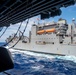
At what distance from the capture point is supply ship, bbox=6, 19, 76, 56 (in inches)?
1412

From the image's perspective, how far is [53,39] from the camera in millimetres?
40562

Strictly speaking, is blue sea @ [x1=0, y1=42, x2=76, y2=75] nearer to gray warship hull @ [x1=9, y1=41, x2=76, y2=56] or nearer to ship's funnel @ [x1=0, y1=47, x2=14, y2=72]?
gray warship hull @ [x1=9, y1=41, x2=76, y2=56]

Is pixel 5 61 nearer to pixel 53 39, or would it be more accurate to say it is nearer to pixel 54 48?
pixel 54 48

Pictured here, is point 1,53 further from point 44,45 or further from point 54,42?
point 44,45

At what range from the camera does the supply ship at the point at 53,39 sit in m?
35.9

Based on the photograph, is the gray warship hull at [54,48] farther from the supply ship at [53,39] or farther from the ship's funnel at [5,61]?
the ship's funnel at [5,61]

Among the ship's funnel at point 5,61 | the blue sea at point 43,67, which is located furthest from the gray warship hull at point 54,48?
the ship's funnel at point 5,61

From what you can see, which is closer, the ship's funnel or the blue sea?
the ship's funnel

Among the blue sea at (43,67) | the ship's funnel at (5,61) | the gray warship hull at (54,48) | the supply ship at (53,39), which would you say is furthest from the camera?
the supply ship at (53,39)

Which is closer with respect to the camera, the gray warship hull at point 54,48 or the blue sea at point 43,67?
the blue sea at point 43,67

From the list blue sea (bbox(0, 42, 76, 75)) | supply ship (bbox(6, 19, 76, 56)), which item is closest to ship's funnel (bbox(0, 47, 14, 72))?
blue sea (bbox(0, 42, 76, 75))

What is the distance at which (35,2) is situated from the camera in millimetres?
8922

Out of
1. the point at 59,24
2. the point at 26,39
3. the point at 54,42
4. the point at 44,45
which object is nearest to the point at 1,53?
the point at 54,42

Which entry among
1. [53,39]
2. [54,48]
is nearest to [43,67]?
[54,48]
